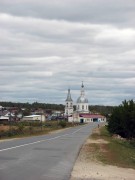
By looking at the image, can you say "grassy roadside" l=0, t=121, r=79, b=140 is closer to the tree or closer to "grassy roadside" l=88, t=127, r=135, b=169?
the tree

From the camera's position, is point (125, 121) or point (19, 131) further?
point (125, 121)

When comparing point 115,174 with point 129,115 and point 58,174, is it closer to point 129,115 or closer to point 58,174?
point 58,174

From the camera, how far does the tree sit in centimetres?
6388

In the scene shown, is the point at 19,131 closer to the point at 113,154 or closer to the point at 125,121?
the point at 125,121

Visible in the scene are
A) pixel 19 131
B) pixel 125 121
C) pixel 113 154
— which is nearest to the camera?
pixel 113 154

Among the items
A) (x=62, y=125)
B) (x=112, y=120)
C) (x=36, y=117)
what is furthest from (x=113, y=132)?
(x=36, y=117)

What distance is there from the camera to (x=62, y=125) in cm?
12575

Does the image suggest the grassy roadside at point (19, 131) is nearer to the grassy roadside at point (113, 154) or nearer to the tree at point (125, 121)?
the tree at point (125, 121)

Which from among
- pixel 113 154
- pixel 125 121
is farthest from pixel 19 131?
pixel 113 154

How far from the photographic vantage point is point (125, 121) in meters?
65.2

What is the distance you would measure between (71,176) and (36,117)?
6383 inches

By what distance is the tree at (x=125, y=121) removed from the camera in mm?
63875

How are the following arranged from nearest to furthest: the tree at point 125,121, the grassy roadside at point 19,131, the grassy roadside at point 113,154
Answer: the grassy roadside at point 113,154 < the grassy roadside at point 19,131 < the tree at point 125,121

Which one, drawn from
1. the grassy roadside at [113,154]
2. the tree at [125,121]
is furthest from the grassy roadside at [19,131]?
the grassy roadside at [113,154]
